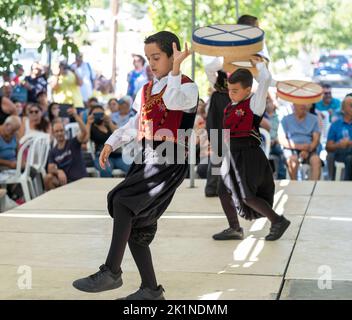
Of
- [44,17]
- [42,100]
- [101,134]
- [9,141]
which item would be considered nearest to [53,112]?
[101,134]

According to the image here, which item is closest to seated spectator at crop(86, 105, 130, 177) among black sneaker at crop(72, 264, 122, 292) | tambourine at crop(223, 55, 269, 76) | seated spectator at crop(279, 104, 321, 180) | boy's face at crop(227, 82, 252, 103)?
seated spectator at crop(279, 104, 321, 180)

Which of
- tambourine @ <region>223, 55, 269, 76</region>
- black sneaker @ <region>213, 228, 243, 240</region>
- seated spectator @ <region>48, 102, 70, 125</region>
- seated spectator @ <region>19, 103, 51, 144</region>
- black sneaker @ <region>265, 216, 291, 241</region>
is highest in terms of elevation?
tambourine @ <region>223, 55, 269, 76</region>

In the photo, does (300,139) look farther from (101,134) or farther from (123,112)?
(123,112)

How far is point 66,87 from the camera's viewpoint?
14.7 meters

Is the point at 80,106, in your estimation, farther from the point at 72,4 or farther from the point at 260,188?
the point at 260,188

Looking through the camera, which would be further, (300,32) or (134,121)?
(300,32)

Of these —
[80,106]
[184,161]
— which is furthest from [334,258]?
[80,106]

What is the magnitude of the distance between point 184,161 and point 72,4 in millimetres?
5391

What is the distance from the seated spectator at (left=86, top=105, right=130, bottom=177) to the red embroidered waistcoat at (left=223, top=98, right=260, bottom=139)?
4.65m

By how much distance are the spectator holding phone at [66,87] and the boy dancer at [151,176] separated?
9.51 m

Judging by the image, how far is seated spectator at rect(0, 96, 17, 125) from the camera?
10.5 meters

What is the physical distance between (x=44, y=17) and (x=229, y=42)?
397 centimetres

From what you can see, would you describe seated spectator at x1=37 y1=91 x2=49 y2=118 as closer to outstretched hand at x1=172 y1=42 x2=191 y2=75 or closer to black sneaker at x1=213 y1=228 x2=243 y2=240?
black sneaker at x1=213 y1=228 x2=243 y2=240

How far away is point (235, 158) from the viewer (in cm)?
682
